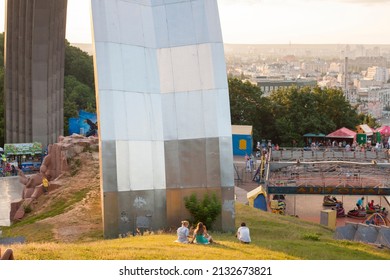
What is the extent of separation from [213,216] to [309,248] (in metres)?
3.36

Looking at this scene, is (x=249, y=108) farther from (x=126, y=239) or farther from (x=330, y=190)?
(x=126, y=239)

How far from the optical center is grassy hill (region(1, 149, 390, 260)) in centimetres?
1276

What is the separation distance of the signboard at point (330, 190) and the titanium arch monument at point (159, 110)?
7.16 metres

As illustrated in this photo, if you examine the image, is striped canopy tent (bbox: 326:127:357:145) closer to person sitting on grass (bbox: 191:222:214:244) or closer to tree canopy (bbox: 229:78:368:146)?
tree canopy (bbox: 229:78:368:146)

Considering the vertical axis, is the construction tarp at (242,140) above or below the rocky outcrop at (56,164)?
above

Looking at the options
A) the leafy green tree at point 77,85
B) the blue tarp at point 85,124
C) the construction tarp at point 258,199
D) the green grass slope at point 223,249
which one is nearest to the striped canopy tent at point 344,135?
the blue tarp at point 85,124

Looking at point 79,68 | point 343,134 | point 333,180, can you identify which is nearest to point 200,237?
point 333,180

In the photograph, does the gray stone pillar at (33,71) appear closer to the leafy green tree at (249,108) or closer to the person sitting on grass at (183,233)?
the leafy green tree at (249,108)

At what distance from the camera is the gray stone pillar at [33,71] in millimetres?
38500

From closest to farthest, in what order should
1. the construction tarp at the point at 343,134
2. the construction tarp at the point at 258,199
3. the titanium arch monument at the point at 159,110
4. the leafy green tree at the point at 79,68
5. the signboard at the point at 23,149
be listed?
the titanium arch monument at the point at 159,110
the construction tarp at the point at 258,199
the signboard at the point at 23,149
the construction tarp at the point at 343,134
the leafy green tree at the point at 79,68

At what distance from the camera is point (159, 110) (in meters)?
17.8

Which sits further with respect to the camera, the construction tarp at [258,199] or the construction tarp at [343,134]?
the construction tarp at [343,134]

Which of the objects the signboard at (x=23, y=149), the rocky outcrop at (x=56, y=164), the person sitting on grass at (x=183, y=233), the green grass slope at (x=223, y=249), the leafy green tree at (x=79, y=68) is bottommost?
the green grass slope at (x=223, y=249)

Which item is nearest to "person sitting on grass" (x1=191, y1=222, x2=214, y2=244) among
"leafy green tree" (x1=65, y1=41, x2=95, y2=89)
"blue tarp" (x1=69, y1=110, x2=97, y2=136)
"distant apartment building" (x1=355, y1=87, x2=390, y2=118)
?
"blue tarp" (x1=69, y1=110, x2=97, y2=136)
